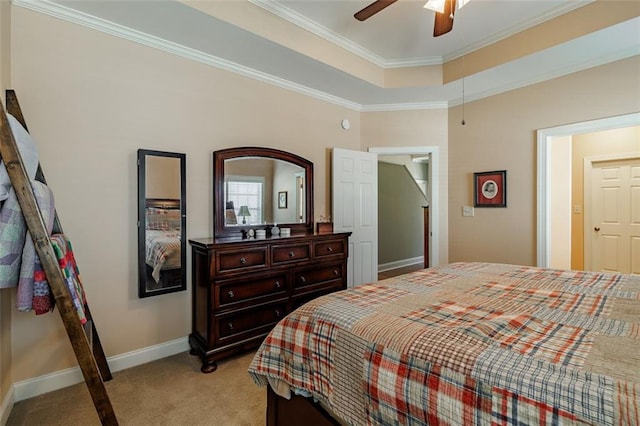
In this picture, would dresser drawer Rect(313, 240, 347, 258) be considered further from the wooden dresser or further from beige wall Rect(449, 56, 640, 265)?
beige wall Rect(449, 56, 640, 265)

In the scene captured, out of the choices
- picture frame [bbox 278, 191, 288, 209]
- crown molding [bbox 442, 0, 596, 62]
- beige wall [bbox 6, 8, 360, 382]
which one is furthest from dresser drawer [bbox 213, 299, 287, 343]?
crown molding [bbox 442, 0, 596, 62]

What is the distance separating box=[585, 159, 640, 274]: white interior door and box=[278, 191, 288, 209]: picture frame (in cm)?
449

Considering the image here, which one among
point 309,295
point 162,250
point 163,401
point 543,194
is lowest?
point 163,401

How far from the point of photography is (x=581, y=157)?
455cm

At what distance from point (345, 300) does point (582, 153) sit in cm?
509

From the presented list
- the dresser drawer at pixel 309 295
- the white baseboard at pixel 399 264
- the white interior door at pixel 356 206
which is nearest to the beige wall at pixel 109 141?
the dresser drawer at pixel 309 295

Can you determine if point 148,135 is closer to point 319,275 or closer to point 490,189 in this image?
point 319,275

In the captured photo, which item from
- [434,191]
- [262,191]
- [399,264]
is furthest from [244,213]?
[399,264]

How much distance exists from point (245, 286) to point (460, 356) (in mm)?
1970

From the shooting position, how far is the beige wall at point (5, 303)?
180 cm

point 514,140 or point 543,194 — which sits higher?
point 514,140

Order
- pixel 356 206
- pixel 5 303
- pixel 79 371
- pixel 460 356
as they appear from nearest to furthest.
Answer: pixel 460 356
pixel 5 303
pixel 79 371
pixel 356 206

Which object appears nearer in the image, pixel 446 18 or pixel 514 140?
pixel 446 18

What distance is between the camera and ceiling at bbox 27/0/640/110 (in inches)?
89.4
